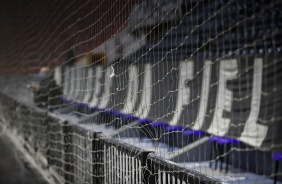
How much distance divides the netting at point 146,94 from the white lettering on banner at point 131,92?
0.05ft

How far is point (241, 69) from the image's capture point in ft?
15.4

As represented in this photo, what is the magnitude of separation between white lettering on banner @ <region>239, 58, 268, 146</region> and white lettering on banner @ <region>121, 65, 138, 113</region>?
1734 millimetres

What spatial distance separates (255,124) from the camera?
454 cm

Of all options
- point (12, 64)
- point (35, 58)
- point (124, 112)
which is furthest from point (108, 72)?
point (12, 64)

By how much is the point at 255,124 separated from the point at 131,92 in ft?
6.54

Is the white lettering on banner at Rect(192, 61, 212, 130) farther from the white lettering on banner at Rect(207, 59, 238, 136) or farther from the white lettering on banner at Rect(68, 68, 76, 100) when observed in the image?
the white lettering on banner at Rect(68, 68, 76, 100)

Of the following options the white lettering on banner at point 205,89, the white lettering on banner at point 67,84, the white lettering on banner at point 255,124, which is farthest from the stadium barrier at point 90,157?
the white lettering on banner at point 255,124

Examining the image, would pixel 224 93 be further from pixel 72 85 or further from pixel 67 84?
pixel 67 84

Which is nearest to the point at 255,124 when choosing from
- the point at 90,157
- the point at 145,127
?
the point at 145,127

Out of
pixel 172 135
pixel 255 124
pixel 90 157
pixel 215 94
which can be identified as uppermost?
pixel 215 94

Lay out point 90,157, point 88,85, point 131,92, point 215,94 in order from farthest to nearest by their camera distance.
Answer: point 215,94 < point 88,85 < point 90,157 < point 131,92

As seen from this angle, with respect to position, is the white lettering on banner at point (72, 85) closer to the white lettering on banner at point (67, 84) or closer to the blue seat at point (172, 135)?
the white lettering on banner at point (67, 84)

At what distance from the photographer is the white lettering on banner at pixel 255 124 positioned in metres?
4.38

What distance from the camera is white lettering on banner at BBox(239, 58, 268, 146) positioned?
14.4ft
